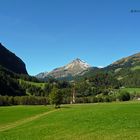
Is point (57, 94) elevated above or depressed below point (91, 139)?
above

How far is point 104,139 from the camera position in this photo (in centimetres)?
3512

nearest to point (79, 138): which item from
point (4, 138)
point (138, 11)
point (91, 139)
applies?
point (91, 139)

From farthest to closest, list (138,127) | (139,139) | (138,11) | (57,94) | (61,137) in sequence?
(57,94), (138,11), (138,127), (61,137), (139,139)

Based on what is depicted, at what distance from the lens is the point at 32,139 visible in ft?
135

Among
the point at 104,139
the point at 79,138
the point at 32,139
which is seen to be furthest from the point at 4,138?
the point at 104,139

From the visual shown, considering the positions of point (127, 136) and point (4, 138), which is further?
point (4, 138)

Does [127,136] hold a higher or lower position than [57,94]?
lower

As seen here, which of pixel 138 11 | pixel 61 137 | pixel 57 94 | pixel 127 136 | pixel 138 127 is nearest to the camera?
pixel 127 136

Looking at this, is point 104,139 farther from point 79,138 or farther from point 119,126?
point 119,126

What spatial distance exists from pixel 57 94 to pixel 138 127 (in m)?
103

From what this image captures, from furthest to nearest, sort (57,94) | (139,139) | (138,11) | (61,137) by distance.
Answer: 1. (57,94)
2. (138,11)
3. (61,137)
4. (139,139)

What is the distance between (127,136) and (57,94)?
10974cm

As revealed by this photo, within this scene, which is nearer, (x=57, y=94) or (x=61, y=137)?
(x=61, y=137)

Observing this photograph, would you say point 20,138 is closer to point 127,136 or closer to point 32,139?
point 32,139
